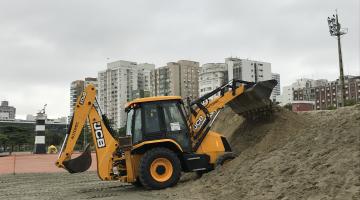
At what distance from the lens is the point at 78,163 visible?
12.9 m

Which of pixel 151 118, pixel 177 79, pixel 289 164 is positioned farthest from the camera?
pixel 177 79

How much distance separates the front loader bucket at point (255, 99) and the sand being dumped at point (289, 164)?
0.43m

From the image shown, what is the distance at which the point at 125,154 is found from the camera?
1241 cm

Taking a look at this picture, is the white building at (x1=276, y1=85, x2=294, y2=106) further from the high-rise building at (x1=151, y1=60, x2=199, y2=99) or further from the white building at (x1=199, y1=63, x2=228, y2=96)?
the white building at (x1=199, y1=63, x2=228, y2=96)

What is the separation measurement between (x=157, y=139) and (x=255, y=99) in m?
3.13

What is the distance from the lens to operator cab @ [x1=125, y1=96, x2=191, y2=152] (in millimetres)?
12477

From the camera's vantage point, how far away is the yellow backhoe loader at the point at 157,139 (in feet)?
40.3

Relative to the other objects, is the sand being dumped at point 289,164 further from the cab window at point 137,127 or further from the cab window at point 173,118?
the cab window at point 137,127

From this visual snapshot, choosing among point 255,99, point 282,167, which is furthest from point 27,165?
point 282,167

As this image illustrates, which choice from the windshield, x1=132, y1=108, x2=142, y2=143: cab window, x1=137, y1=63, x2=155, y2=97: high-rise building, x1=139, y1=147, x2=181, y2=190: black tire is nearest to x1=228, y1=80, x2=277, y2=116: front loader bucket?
x1=139, y1=147, x2=181, y2=190: black tire

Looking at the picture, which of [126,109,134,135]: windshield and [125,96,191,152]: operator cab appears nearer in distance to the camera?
[125,96,191,152]: operator cab

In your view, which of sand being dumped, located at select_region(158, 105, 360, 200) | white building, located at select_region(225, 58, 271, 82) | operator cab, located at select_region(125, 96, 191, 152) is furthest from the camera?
white building, located at select_region(225, 58, 271, 82)

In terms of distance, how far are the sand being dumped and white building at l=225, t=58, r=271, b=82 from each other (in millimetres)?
56387

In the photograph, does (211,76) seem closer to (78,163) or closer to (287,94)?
(287,94)
